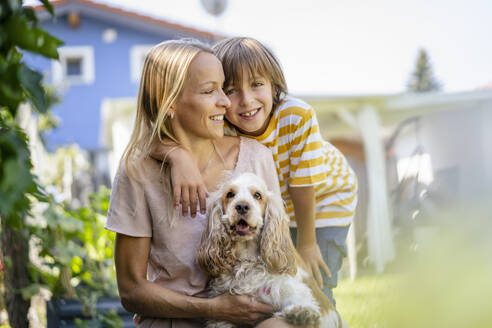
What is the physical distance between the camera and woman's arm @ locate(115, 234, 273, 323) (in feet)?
6.45

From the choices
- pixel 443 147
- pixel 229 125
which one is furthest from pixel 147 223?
pixel 443 147

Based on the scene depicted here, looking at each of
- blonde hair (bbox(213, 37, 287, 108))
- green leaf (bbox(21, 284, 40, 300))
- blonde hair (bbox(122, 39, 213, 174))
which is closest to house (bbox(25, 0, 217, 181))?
green leaf (bbox(21, 284, 40, 300))

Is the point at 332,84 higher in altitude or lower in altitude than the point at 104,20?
lower

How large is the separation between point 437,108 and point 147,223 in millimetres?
1741

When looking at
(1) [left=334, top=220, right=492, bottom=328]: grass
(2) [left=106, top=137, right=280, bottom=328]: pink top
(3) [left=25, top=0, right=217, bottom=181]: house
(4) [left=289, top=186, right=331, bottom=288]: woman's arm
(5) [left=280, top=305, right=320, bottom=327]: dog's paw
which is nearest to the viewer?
(1) [left=334, top=220, right=492, bottom=328]: grass

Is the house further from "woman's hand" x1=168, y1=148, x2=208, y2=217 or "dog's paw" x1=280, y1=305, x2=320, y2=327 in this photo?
"dog's paw" x1=280, y1=305, x2=320, y2=327

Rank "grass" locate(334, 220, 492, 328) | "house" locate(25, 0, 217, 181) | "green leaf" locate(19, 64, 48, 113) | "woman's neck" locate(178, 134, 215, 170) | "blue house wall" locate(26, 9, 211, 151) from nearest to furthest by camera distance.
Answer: "green leaf" locate(19, 64, 48, 113) → "grass" locate(334, 220, 492, 328) → "woman's neck" locate(178, 134, 215, 170) → "house" locate(25, 0, 217, 181) → "blue house wall" locate(26, 9, 211, 151)

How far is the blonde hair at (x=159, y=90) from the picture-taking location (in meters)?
2.03

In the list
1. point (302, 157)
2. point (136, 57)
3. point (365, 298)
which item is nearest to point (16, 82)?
point (302, 157)

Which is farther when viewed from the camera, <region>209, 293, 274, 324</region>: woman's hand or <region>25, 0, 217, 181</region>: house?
<region>25, 0, 217, 181</region>: house

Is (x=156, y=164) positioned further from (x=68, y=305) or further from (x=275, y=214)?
(x=68, y=305)

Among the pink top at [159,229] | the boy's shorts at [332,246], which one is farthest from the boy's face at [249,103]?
the boy's shorts at [332,246]

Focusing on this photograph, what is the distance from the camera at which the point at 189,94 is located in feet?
6.69

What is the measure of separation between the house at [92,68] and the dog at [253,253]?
1328 cm
